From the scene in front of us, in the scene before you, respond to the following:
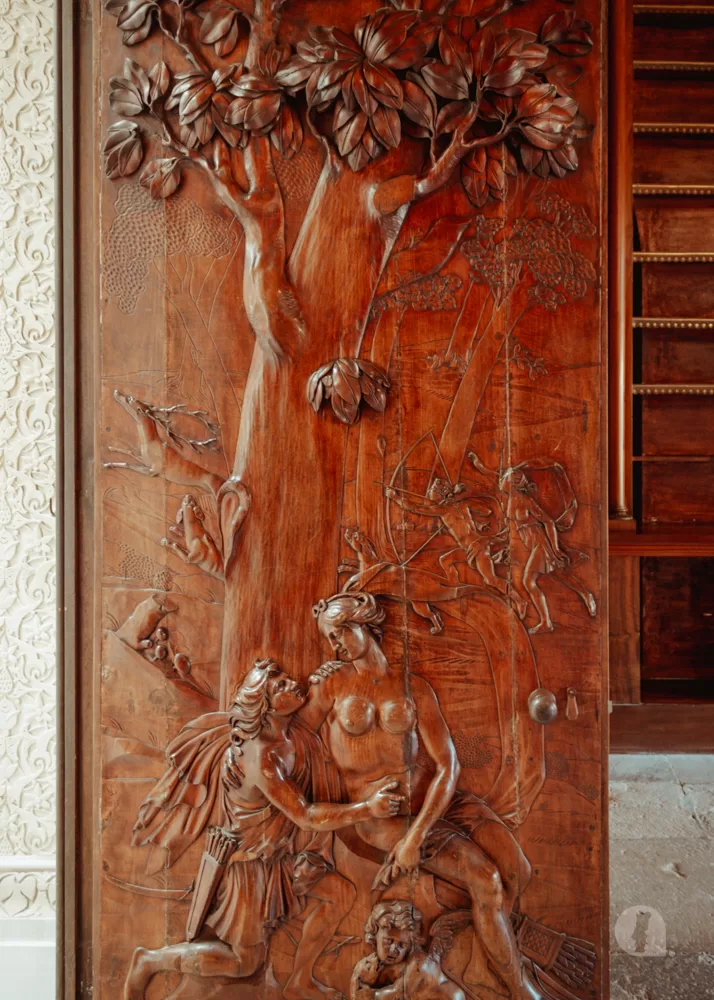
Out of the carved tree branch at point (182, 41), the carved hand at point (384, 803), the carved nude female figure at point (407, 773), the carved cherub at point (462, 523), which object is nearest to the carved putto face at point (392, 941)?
the carved nude female figure at point (407, 773)

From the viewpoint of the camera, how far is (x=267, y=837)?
160 cm

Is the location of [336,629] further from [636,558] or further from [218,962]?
[636,558]

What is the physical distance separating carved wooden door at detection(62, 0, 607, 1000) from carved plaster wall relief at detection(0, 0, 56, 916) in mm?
453

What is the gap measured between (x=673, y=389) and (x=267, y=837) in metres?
2.22

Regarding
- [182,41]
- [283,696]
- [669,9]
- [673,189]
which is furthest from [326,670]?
[669,9]

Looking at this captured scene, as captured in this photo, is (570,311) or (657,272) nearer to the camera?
(570,311)

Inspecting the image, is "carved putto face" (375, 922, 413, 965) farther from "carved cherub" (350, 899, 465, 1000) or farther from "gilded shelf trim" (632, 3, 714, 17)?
"gilded shelf trim" (632, 3, 714, 17)

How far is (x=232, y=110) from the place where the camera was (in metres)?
1.56

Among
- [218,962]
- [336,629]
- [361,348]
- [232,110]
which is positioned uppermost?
[232,110]

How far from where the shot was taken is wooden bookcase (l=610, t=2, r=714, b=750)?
278 cm

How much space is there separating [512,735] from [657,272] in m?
2.08

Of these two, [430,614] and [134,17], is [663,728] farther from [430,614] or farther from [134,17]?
[134,17]

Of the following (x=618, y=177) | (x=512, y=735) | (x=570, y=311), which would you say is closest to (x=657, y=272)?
(x=618, y=177)

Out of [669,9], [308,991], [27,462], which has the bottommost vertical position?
[308,991]
